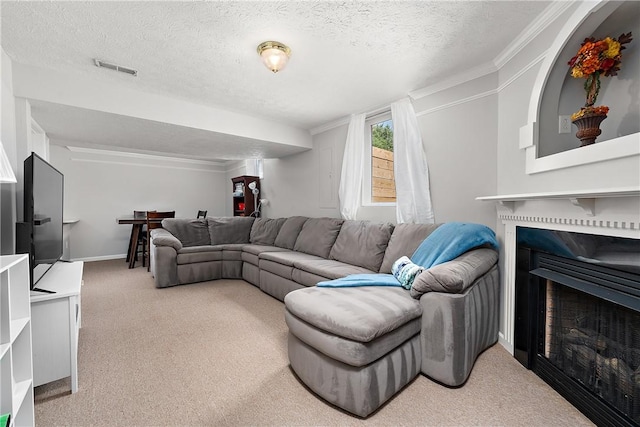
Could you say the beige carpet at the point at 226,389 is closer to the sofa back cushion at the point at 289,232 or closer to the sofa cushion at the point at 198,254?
the sofa cushion at the point at 198,254

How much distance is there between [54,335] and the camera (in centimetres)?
153

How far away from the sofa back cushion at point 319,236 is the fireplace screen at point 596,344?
209 cm

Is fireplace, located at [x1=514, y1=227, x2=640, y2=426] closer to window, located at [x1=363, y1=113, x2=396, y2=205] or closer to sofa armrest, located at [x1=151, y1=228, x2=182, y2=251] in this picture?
window, located at [x1=363, y1=113, x2=396, y2=205]

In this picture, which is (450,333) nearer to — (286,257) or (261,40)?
(286,257)

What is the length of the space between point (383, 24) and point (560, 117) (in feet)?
4.21

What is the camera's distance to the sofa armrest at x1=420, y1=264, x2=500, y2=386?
1.56 metres

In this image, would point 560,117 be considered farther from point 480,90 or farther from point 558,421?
point 558,421

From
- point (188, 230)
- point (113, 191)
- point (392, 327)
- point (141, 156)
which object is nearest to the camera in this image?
point (392, 327)

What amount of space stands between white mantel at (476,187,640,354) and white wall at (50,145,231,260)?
6395 millimetres

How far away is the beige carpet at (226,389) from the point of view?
136cm

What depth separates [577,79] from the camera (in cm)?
167

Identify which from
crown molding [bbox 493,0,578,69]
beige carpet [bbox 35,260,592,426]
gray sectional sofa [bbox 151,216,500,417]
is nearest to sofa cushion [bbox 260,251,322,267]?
gray sectional sofa [bbox 151,216,500,417]

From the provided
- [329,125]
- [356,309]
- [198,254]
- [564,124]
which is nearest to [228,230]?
[198,254]

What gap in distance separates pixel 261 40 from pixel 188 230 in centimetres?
324
